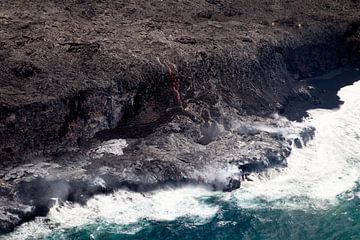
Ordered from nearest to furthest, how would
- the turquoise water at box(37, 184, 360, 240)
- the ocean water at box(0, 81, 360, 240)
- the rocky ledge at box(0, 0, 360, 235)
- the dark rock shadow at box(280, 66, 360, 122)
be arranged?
1. the turquoise water at box(37, 184, 360, 240)
2. the ocean water at box(0, 81, 360, 240)
3. the rocky ledge at box(0, 0, 360, 235)
4. the dark rock shadow at box(280, 66, 360, 122)

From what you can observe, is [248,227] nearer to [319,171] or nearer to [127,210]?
[127,210]

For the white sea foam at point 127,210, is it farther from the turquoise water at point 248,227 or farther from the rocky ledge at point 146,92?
the rocky ledge at point 146,92

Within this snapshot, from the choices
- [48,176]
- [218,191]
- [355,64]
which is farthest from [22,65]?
[355,64]

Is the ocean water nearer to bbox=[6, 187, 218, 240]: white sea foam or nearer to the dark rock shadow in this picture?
bbox=[6, 187, 218, 240]: white sea foam

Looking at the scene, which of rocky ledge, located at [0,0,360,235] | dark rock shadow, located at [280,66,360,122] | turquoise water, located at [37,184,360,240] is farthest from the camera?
dark rock shadow, located at [280,66,360,122]

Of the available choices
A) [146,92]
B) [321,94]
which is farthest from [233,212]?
[321,94]

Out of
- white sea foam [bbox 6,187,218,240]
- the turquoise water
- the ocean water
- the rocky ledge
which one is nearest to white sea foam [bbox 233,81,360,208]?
the ocean water

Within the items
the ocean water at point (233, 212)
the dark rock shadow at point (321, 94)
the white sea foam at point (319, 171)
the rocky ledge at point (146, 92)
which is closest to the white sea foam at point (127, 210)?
the ocean water at point (233, 212)
